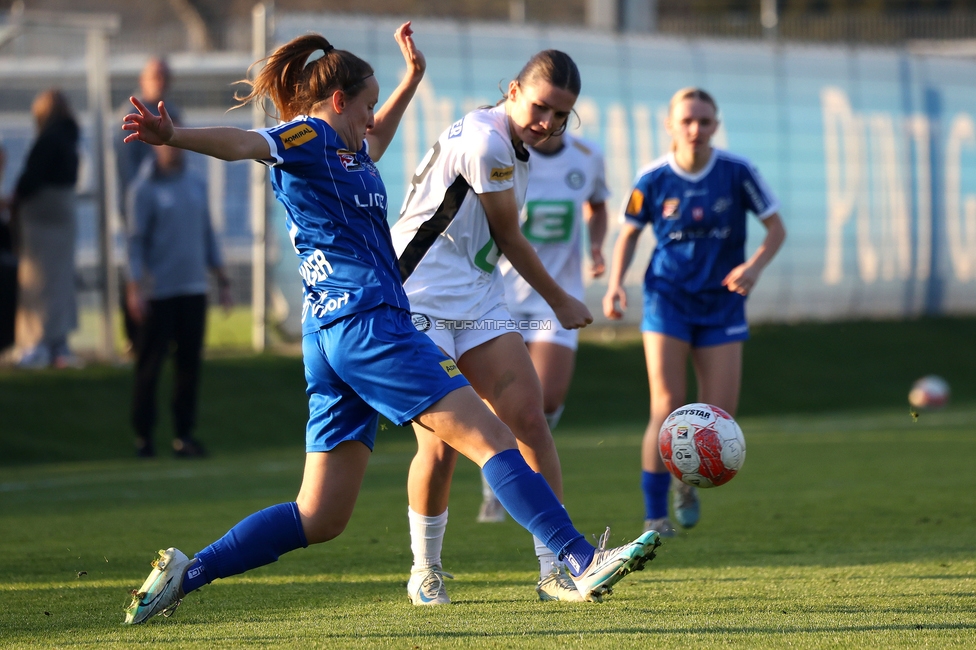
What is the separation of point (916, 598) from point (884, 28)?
2480cm

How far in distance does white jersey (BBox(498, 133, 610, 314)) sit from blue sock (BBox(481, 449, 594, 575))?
3.16 m

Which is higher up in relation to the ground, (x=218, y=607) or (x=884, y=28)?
(x=884, y=28)

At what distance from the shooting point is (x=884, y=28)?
27078 mm

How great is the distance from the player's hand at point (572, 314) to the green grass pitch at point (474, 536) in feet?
3.17

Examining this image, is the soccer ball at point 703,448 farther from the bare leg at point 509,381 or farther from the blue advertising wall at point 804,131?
the blue advertising wall at point 804,131

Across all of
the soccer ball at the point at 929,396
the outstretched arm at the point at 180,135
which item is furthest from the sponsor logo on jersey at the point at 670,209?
the soccer ball at the point at 929,396

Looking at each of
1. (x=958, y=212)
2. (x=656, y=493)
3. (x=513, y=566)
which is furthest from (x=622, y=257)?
(x=958, y=212)

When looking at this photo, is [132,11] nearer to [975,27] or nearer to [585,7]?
[585,7]

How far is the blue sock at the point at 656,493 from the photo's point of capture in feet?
20.9

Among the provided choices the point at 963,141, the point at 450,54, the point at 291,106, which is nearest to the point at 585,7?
the point at 963,141

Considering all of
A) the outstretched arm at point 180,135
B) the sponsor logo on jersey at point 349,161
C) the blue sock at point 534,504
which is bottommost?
the blue sock at point 534,504

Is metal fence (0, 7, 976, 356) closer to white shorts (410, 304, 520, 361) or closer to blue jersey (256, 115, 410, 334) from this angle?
white shorts (410, 304, 520, 361)

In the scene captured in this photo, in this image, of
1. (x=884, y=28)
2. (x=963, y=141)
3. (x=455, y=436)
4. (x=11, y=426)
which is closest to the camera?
(x=455, y=436)

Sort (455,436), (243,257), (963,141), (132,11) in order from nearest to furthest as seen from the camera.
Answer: (455,436), (243,257), (963,141), (132,11)
